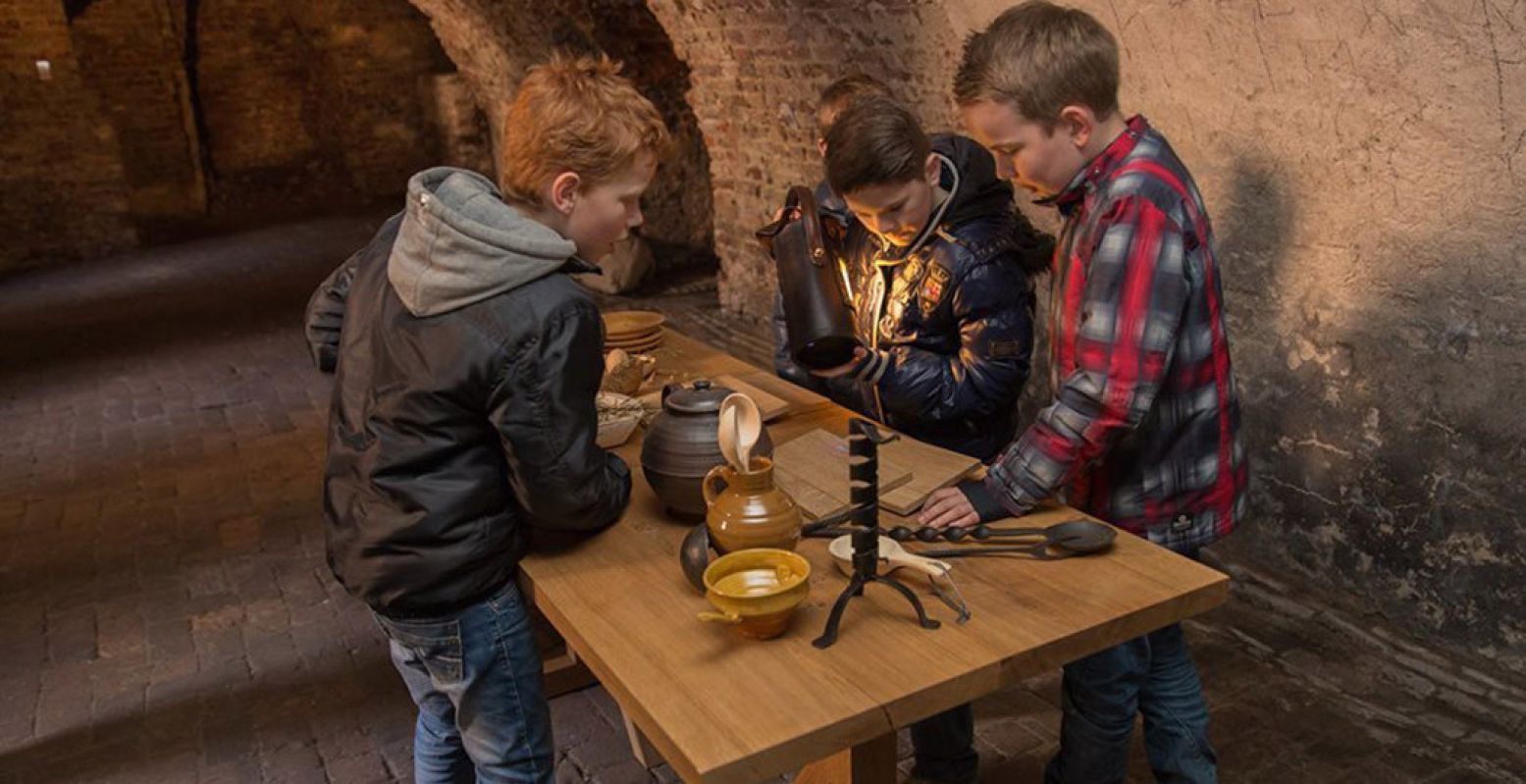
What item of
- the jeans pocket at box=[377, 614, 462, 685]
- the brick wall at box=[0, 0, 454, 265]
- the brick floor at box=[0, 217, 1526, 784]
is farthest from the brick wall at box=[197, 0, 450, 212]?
the jeans pocket at box=[377, 614, 462, 685]

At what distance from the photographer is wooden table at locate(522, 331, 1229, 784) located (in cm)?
164

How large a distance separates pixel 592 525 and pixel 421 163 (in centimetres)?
1548

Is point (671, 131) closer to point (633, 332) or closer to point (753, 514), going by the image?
point (633, 332)

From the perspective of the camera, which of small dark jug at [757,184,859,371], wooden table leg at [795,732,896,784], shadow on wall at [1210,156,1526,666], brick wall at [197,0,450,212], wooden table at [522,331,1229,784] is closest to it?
wooden table at [522,331,1229,784]

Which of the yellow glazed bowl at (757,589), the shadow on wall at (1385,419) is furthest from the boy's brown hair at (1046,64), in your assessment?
the shadow on wall at (1385,419)

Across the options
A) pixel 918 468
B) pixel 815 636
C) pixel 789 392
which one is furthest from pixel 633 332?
pixel 815 636

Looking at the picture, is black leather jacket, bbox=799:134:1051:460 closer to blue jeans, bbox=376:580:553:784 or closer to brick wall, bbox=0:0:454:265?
blue jeans, bbox=376:580:553:784

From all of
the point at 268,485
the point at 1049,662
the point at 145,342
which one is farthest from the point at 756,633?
the point at 145,342

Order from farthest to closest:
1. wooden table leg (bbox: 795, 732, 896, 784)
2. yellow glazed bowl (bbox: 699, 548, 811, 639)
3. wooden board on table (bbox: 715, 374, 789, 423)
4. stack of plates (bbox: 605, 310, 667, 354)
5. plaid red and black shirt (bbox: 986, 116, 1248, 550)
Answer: stack of plates (bbox: 605, 310, 667, 354) < wooden board on table (bbox: 715, 374, 789, 423) < wooden table leg (bbox: 795, 732, 896, 784) < plaid red and black shirt (bbox: 986, 116, 1248, 550) < yellow glazed bowl (bbox: 699, 548, 811, 639)

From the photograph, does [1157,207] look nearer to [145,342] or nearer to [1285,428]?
[1285,428]

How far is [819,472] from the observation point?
2529 millimetres

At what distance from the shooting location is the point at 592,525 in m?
2.24

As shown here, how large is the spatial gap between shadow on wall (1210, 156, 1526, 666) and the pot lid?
239 cm

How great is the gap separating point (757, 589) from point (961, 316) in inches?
43.6
